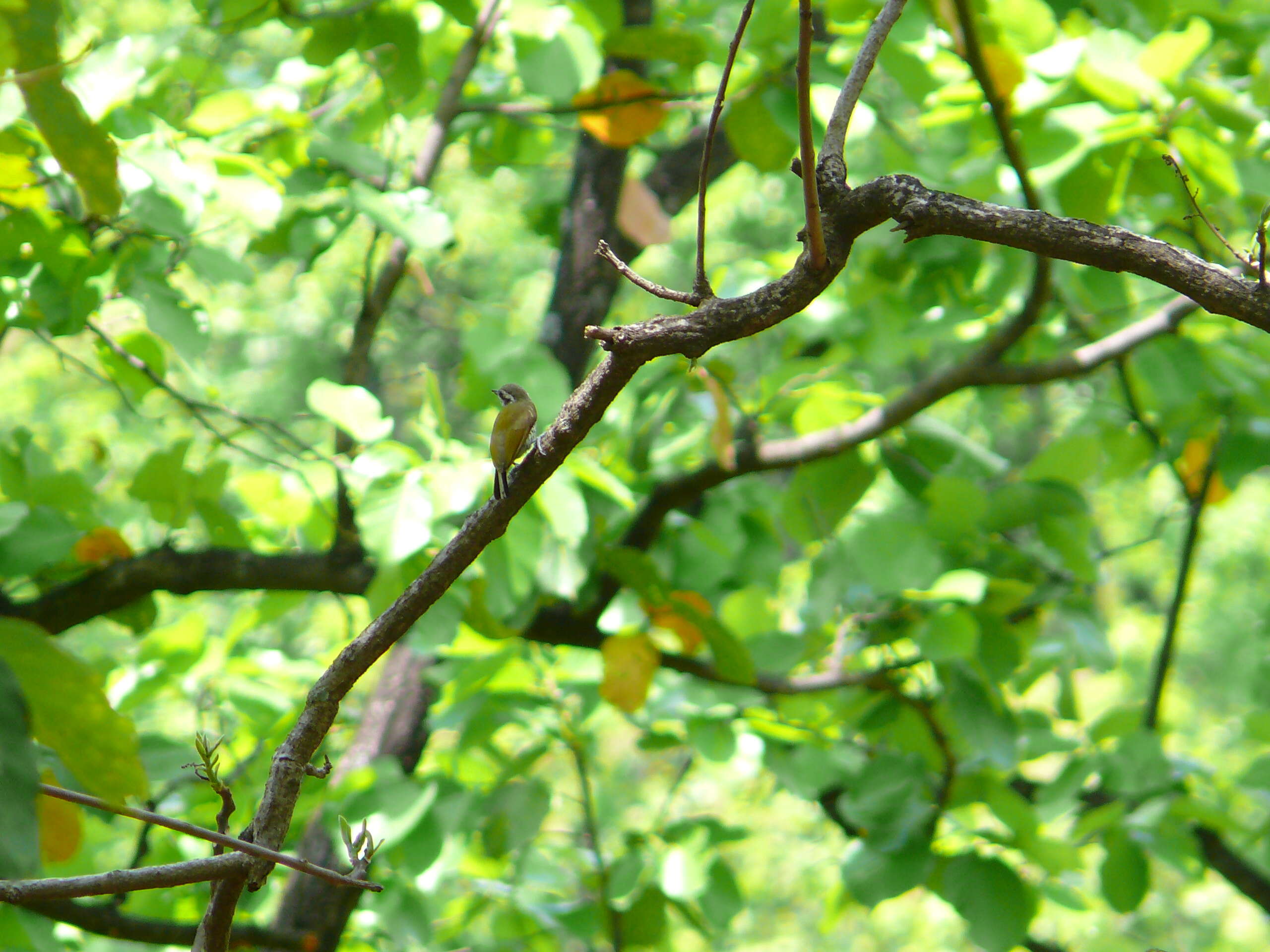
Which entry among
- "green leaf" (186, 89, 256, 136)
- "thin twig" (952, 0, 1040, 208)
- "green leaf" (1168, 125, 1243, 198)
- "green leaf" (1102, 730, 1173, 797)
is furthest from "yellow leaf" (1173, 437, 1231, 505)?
"green leaf" (186, 89, 256, 136)

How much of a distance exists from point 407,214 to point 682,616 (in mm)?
872

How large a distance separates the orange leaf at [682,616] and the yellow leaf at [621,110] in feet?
3.01

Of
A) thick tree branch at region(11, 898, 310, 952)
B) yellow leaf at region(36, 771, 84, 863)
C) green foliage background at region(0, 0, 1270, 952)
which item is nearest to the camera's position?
yellow leaf at region(36, 771, 84, 863)

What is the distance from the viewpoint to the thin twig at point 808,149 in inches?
28.6

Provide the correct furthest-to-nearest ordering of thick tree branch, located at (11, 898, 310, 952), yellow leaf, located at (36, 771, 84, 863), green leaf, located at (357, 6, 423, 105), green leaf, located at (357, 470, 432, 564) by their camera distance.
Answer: green leaf, located at (357, 6, 423, 105), thick tree branch, located at (11, 898, 310, 952), green leaf, located at (357, 470, 432, 564), yellow leaf, located at (36, 771, 84, 863)

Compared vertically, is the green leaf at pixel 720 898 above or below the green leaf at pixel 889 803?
below

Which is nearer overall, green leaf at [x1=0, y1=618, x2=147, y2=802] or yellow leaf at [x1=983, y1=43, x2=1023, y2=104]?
green leaf at [x1=0, y1=618, x2=147, y2=802]

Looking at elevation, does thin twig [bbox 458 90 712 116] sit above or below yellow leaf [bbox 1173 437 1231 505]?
above

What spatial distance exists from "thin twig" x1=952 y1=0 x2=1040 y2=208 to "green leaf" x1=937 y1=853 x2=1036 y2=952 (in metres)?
1.21

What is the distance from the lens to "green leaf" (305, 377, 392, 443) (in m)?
1.71

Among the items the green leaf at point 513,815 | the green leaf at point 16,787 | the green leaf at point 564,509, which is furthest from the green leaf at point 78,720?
the green leaf at point 513,815

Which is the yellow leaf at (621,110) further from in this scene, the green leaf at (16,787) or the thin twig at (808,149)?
the green leaf at (16,787)

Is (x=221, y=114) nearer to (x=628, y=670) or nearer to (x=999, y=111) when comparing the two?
(x=628, y=670)

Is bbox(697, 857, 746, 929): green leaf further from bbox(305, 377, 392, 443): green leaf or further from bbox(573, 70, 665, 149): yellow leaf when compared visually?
bbox(573, 70, 665, 149): yellow leaf
